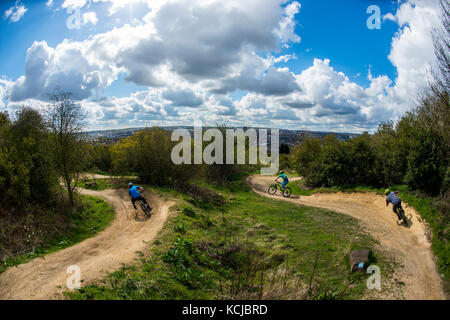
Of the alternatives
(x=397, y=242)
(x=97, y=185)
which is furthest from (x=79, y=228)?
(x=397, y=242)

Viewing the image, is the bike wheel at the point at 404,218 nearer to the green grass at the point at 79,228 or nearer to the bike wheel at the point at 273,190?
the bike wheel at the point at 273,190

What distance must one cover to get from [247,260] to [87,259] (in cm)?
568

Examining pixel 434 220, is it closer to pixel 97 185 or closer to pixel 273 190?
pixel 273 190

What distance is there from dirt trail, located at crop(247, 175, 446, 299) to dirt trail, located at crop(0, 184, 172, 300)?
27.4 ft

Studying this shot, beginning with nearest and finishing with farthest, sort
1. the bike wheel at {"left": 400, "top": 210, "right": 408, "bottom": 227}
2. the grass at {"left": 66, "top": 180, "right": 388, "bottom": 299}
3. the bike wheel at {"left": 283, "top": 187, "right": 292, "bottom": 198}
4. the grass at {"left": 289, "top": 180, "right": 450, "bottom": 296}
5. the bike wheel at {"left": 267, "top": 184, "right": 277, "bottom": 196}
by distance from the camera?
1. the grass at {"left": 66, "top": 180, "right": 388, "bottom": 299}
2. the grass at {"left": 289, "top": 180, "right": 450, "bottom": 296}
3. the bike wheel at {"left": 400, "top": 210, "right": 408, "bottom": 227}
4. the bike wheel at {"left": 283, "top": 187, "right": 292, "bottom": 198}
5. the bike wheel at {"left": 267, "top": 184, "right": 277, "bottom": 196}

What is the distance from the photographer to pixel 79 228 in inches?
444

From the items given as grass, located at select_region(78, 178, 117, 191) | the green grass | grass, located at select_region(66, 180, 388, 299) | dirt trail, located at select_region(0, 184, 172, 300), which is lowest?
grass, located at select_region(66, 180, 388, 299)

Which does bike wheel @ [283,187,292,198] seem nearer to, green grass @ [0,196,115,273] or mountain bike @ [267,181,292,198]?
mountain bike @ [267,181,292,198]

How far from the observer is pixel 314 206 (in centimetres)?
1761

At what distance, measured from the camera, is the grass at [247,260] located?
6.71 metres

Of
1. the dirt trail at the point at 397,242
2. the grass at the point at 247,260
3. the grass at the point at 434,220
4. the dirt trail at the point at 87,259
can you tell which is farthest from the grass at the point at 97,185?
the grass at the point at 434,220

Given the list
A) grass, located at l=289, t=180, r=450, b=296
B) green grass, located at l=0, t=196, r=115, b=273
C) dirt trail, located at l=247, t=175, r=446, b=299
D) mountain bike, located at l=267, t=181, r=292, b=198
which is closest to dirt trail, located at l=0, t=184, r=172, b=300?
green grass, located at l=0, t=196, r=115, b=273

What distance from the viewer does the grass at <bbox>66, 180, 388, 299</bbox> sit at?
6715mm

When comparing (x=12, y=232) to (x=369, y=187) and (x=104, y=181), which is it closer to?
(x=104, y=181)
